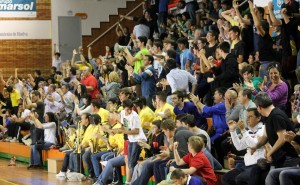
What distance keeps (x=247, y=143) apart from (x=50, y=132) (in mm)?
9773

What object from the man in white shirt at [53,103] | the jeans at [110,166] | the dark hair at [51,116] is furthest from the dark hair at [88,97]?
the jeans at [110,166]

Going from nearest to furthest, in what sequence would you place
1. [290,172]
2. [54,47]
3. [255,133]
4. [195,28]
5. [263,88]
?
1. [290,172]
2. [255,133]
3. [263,88]
4. [195,28]
5. [54,47]

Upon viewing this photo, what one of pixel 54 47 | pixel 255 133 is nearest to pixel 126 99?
pixel 255 133

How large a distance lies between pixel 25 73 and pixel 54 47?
136cm

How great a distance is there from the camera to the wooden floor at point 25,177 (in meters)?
16.7

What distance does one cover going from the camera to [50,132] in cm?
2009

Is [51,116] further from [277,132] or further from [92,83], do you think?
[277,132]

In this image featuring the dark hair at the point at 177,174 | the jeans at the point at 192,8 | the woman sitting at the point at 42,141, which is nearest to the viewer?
the dark hair at the point at 177,174

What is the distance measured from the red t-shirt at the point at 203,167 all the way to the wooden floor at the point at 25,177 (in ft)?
16.8

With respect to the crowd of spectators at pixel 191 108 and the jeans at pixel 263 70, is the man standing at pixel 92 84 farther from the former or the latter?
the jeans at pixel 263 70

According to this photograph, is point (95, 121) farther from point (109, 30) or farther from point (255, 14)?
point (109, 30)

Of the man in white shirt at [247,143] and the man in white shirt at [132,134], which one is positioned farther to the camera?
the man in white shirt at [132,134]

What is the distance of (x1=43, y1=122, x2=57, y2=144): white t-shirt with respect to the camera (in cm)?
1986

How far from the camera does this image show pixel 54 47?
91.8 feet
